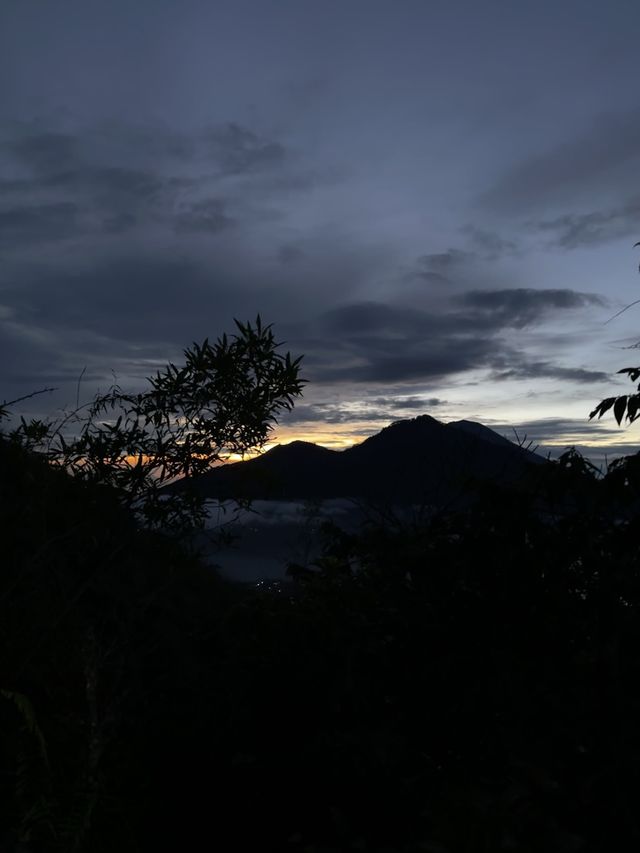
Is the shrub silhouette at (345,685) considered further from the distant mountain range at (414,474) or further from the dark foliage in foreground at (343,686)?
the distant mountain range at (414,474)

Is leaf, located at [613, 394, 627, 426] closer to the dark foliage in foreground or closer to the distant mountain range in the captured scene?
the dark foliage in foreground

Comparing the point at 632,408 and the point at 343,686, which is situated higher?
the point at 632,408

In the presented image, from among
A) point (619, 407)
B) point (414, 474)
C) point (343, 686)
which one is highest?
point (619, 407)

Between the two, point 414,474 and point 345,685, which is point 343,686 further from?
point 414,474

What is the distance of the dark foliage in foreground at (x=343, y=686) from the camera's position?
3676mm

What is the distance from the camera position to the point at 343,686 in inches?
172

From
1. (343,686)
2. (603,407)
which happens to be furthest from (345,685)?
(603,407)

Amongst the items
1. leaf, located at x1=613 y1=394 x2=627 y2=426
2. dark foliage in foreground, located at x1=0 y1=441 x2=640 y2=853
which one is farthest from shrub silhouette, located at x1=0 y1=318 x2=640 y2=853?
leaf, located at x1=613 y1=394 x2=627 y2=426

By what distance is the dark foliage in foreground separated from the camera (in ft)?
12.1

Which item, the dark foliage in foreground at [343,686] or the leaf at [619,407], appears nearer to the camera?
the dark foliage in foreground at [343,686]

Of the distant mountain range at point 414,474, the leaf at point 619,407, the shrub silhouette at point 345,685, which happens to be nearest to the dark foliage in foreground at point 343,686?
the shrub silhouette at point 345,685

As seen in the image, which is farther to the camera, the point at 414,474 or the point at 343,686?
the point at 414,474

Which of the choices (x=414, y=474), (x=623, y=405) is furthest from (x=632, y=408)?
(x=414, y=474)

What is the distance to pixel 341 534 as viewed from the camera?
6.02 meters
